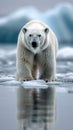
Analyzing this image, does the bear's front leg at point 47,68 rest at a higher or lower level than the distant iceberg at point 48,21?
lower

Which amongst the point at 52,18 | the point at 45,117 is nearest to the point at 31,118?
the point at 45,117

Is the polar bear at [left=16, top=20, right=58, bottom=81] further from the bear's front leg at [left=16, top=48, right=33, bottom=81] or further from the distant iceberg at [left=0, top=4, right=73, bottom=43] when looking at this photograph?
the distant iceberg at [left=0, top=4, right=73, bottom=43]

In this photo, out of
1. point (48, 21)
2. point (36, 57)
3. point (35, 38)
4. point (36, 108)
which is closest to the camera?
point (36, 108)

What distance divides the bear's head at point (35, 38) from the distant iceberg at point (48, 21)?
42.0ft

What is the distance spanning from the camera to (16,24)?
73.6ft

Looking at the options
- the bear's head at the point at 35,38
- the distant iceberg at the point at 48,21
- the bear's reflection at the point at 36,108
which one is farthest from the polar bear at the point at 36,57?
the distant iceberg at the point at 48,21

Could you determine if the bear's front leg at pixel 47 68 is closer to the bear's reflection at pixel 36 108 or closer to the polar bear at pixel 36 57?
the polar bear at pixel 36 57

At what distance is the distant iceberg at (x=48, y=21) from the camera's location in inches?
814

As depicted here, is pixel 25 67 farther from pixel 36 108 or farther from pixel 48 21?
pixel 48 21

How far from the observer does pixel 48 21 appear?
20.6 meters

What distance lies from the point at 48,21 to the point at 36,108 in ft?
51.1

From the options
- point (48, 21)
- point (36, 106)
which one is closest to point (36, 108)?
point (36, 106)

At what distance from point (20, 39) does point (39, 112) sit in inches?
114

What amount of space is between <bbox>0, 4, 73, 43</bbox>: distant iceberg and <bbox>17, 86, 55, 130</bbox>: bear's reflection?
552 inches
